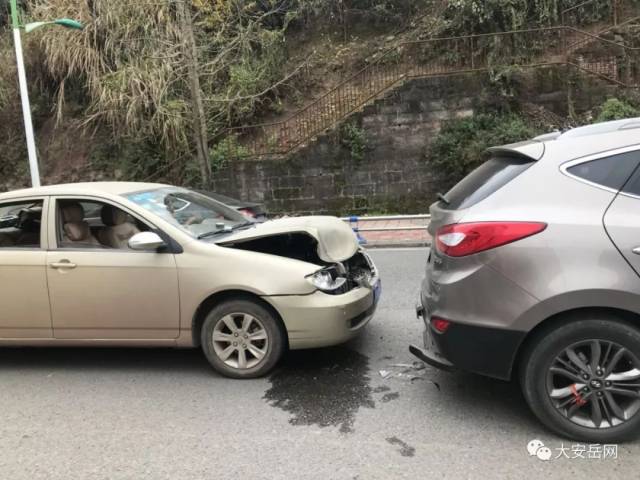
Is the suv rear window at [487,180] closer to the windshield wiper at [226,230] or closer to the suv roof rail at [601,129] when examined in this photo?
the suv roof rail at [601,129]

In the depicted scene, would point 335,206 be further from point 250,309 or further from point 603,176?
point 603,176

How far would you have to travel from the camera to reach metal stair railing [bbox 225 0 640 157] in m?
15.0

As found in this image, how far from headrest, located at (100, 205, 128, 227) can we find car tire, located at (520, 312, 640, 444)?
3322mm

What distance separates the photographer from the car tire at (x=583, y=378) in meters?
3.22

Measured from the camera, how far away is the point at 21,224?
4.98 meters

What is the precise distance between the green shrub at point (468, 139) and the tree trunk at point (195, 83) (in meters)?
5.46

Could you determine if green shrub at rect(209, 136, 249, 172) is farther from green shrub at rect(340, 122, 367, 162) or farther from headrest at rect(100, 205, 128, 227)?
headrest at rect(100, 205, 128, 227)

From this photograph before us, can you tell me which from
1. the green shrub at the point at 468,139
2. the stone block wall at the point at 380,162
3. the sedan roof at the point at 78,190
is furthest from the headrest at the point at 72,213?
the green shrub at the point at 468,139

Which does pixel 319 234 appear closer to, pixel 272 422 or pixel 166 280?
pixel 166 280

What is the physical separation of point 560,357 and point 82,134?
17.4 m

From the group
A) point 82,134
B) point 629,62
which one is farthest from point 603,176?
point 82,134

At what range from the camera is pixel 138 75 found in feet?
51.7

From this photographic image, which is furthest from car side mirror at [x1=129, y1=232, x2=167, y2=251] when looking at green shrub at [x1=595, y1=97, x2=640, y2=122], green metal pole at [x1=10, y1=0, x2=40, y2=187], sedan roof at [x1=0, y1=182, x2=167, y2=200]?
green shrub at [x1=595, y1=97, x2=640, y2=122]

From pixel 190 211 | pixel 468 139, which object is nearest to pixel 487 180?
pixel 190 211
